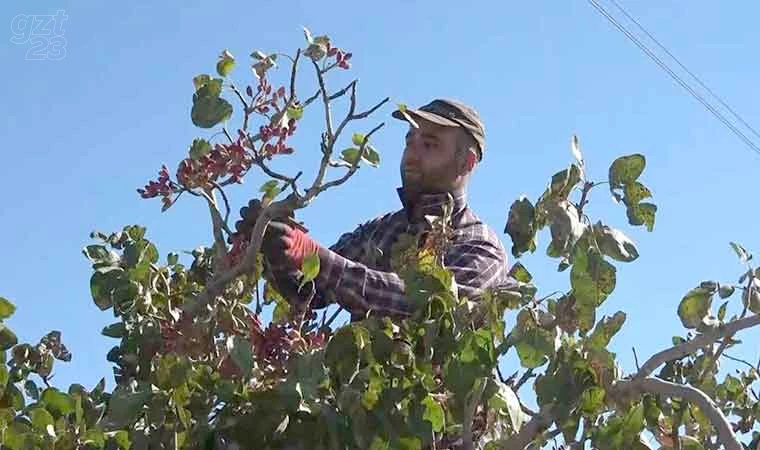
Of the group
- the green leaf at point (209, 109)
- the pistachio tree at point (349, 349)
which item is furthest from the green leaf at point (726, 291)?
the green leaf at point (209, 109)

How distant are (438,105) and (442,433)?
125 cm

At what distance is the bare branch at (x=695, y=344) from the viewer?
8.25 ft

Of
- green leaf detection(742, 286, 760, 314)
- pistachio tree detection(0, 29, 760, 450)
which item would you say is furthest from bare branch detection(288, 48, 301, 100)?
green leaf detection(742, 286, 760, 314)

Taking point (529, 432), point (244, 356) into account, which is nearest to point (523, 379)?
point (529, 432)

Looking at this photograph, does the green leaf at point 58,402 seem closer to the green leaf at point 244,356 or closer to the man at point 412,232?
the green leaf at point 244,356

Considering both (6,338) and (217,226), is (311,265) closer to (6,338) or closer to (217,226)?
(217,226)

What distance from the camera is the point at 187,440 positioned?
2.45 meters

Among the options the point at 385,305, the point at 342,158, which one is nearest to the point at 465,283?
the point at 385,305

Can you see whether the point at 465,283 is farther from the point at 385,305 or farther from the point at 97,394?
the point at 97,394

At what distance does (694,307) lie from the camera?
8.66 feet

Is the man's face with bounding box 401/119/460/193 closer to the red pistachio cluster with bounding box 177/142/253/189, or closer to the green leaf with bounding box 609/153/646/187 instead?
the red pistachio cluster with bounding box 177/142/253/189

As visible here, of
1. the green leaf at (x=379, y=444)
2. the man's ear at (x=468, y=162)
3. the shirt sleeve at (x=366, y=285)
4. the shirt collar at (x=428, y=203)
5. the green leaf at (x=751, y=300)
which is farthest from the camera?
the man's ear at (x=468, y=162)

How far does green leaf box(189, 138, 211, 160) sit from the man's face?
0.80 m

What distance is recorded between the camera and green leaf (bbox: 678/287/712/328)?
8.64 ft
